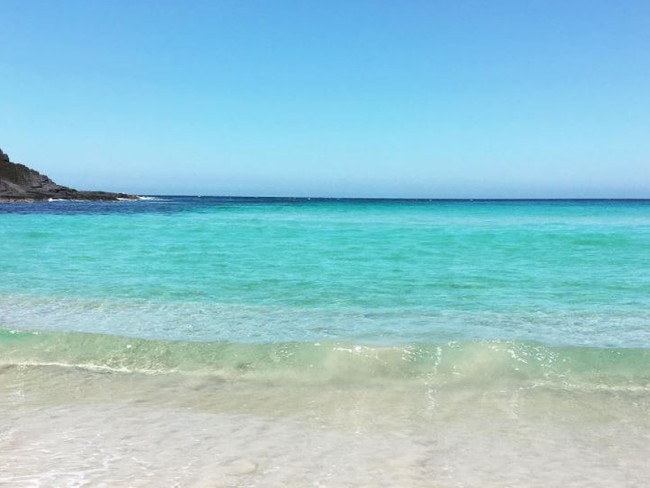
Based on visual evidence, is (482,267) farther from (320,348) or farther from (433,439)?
(433,439)

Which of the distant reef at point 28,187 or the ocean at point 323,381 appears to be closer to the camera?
the ocean at point 323,381

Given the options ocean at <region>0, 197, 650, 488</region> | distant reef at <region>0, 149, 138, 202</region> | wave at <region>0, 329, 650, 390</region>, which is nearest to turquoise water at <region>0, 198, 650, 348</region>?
ocean at <region>0, 197, 650, 488</region>

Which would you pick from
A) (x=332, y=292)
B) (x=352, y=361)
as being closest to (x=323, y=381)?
(x=352, y=361)

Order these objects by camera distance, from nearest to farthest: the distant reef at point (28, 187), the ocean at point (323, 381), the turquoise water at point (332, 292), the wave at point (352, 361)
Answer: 1. the ocean at point (323, 381)
2. the wave at point (352, 361)
3. the turquoise water at point (332, 292)
4. the distant reef at point (28, 187)

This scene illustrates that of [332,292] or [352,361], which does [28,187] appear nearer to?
[332,292]

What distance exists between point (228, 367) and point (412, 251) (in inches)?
532

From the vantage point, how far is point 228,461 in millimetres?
3844

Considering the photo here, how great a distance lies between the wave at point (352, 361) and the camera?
19.3 feet

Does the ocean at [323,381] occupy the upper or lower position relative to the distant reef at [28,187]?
lower

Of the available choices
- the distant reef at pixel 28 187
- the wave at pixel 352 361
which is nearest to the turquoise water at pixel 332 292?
the wave at pixel 352 361

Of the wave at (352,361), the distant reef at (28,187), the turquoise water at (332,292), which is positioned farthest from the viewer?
the distant reef at (28,187)

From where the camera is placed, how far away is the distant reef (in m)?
69.0

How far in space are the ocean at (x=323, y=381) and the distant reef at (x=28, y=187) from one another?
65.2 m

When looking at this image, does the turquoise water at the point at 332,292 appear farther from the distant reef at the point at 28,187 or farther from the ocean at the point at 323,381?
the distant reef at the point at 28,187
